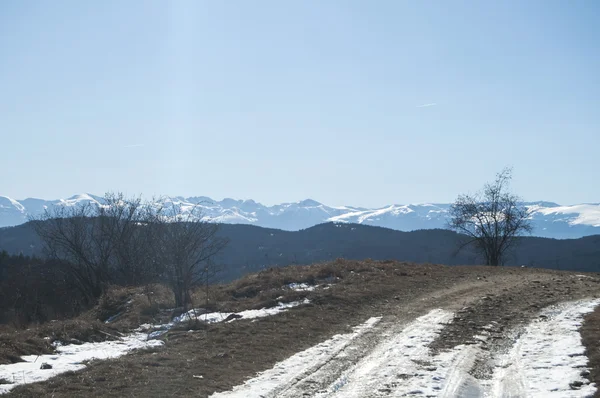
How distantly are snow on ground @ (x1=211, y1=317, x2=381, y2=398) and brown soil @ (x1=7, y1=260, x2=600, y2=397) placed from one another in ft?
0.94

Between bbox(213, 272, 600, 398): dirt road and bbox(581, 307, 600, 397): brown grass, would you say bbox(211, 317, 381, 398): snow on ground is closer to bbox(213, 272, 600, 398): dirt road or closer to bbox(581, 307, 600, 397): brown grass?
bbox(213, 272, 600, 398): dirt road

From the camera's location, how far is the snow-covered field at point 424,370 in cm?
845

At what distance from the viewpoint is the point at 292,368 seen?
10.1m

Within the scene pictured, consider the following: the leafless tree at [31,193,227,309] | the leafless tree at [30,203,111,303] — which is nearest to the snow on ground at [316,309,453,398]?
the leafless tree at [31,193,227,309]

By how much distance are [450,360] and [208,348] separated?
17.3 feet

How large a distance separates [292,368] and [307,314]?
5.19 m

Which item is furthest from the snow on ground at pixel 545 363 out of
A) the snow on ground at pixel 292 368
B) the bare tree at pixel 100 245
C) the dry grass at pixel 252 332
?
the bare tree at pixel 100 245


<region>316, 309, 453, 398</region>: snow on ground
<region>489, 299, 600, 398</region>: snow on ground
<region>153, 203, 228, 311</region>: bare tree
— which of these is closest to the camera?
<region>489, 299, 600, 398</region>: snow on ground

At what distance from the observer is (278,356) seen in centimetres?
1112

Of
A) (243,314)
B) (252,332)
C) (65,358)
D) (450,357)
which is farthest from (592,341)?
(65,358)

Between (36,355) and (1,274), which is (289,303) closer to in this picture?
(36,355)

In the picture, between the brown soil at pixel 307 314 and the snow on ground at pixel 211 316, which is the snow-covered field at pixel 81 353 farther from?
the brown soil at pixel 307 314

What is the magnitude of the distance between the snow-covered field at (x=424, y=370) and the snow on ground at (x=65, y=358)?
324cm

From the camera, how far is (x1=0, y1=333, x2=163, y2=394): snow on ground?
8781 millimetres
